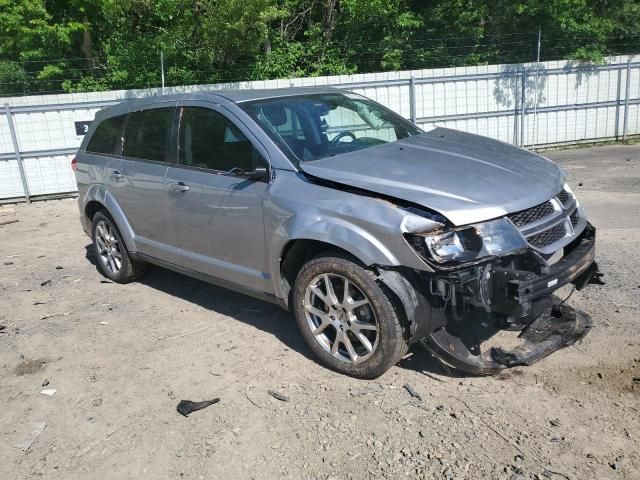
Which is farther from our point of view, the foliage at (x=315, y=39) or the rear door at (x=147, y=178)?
the foliage at (x=315, y=39)

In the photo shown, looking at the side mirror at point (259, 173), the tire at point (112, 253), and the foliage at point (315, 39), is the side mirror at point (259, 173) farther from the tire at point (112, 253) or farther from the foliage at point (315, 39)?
the foliage at point (315, 39)

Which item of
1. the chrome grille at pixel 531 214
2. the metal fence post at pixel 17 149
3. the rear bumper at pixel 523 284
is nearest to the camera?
the rear bumper at pixel 523 284

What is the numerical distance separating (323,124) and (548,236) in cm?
184

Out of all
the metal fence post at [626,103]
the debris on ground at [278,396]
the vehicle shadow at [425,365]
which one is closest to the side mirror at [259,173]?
the debris on ground at [278,396]

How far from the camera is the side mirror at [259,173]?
4.10 meters

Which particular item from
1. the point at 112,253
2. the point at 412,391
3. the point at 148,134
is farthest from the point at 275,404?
the point at 112,253

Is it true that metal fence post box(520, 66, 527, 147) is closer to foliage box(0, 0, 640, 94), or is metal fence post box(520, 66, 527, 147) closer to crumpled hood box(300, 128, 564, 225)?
foliage box(0, 0, 640, 94)

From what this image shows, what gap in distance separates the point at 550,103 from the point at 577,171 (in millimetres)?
3784

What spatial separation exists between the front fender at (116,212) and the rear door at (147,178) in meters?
0.06

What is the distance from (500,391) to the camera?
356 cm

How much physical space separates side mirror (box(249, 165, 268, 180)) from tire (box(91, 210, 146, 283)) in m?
2.26

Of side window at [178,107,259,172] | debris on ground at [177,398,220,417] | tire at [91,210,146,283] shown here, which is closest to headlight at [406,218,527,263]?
side window at [178,107,259,172]

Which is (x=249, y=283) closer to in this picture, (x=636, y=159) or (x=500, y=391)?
(x=500, y=391)

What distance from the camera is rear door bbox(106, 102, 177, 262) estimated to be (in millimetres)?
5059
